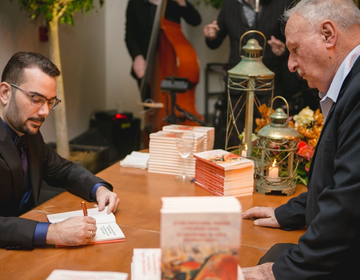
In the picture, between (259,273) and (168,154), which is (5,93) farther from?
(259,273)

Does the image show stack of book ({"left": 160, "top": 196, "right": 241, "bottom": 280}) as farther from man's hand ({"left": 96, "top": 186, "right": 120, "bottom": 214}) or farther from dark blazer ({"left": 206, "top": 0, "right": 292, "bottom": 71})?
dark blazer ({"left": 206, "top": 0, "right": 292, "bottom": 71})

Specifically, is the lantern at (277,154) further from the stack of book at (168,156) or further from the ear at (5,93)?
the ear at (5,93)

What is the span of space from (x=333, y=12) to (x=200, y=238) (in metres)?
0.76

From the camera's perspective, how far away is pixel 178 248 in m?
0.72

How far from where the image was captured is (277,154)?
1.77m

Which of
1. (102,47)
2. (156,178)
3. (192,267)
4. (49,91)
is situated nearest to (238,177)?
(156,178)

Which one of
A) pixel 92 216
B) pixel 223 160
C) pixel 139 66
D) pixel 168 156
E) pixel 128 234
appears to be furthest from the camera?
pixel 139 66

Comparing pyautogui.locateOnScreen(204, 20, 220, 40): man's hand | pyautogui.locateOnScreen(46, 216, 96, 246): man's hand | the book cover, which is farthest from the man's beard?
pyautogui.locateOnScreen(204, 20, 220, 40): man's hand

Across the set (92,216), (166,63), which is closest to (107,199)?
(92,216)

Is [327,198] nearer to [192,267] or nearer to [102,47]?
[192,267]

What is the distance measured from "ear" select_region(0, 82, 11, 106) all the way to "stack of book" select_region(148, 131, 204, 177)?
0.68m

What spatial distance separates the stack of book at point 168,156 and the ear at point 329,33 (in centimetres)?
91

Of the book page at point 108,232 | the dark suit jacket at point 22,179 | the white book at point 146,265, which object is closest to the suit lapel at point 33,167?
the dark suit jacket at point 22,179

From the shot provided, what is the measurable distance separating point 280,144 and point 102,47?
13.4ft
